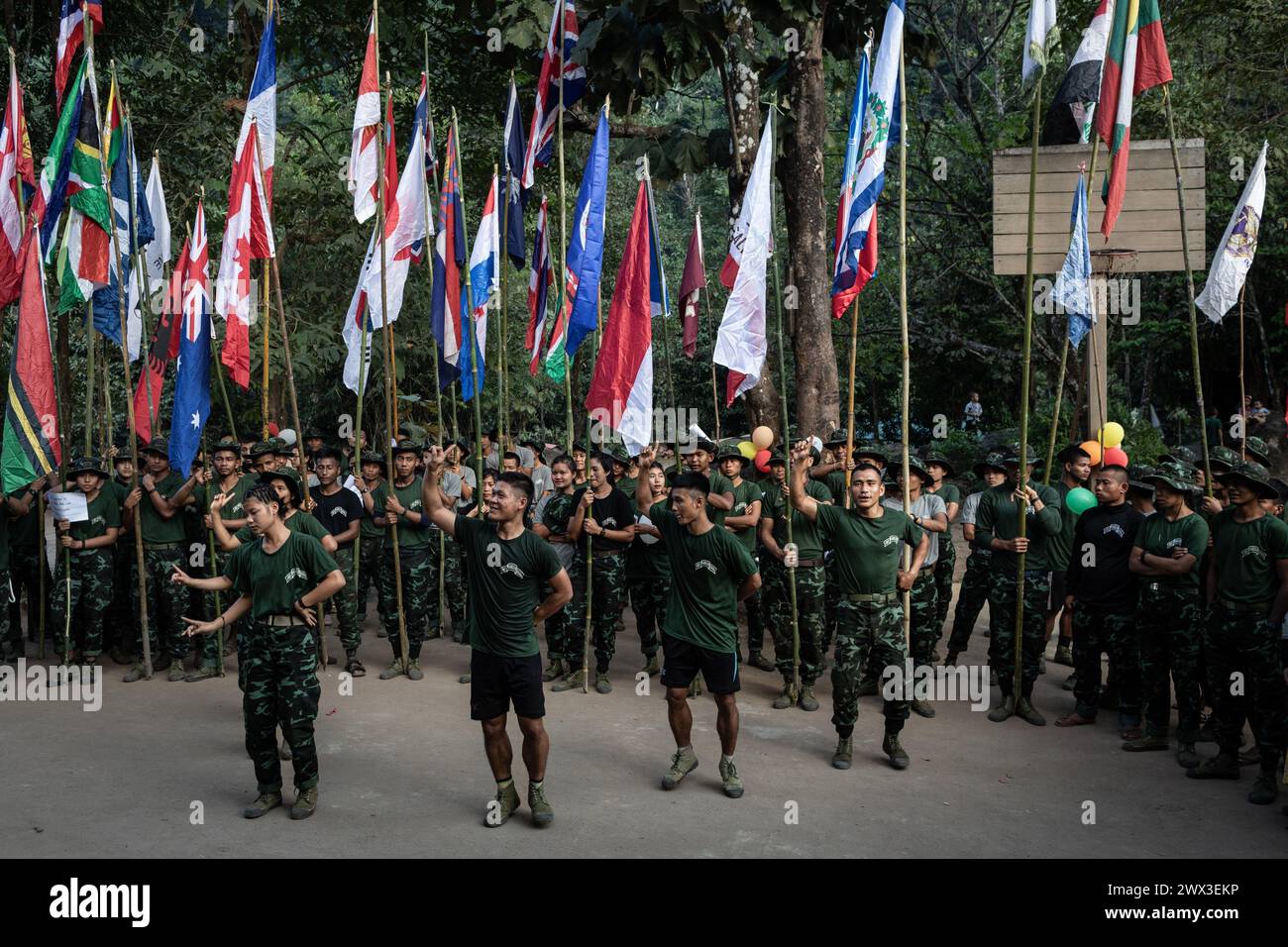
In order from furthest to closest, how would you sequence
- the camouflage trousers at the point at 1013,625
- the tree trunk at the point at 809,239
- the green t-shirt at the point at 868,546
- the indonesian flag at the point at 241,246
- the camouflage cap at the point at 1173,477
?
the tree trunk at the point at 809,239, the indonesian flag at the point at 241,246, the camouflage trousers at the point at 1013,625, the camouflage cap at the point at 1173,477, the green t-shirt at the point at 868,546

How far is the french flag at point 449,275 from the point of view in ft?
36.3

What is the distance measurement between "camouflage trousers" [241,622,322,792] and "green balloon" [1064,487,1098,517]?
6.93 m

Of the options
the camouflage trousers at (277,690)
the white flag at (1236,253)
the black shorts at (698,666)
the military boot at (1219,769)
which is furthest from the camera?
the white flag at (1236,253)

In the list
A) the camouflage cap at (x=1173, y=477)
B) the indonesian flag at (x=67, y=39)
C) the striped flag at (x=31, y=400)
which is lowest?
the camouflage cap at (x=1173, y=477)

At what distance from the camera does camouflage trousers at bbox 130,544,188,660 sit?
10.8m

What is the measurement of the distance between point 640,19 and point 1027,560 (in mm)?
6644

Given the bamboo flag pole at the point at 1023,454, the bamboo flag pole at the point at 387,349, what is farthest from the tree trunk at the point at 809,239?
the bamboo flag pole at the point at 387,349

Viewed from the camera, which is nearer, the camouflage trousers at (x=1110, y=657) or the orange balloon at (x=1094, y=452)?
the camouflage trousers at (x=1110, y=657)

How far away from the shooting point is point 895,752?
27.2 feet

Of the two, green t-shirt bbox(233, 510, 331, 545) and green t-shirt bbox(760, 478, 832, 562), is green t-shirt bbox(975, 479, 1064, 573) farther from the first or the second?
green t-shirt bbox(233, 510, 331, 545)

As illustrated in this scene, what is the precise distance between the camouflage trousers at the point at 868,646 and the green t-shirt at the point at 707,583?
0.89 metres

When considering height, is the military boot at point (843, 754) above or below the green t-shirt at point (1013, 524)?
below

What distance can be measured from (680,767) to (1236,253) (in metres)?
6.46

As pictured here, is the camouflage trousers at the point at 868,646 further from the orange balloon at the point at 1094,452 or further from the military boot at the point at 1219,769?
the orange balloon at the point at 1094,452
